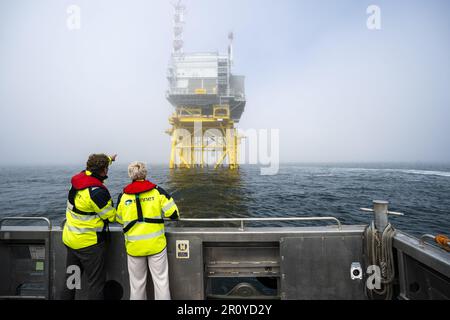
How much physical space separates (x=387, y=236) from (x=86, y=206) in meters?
3.81

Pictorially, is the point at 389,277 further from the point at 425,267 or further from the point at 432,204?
the point at 432,204

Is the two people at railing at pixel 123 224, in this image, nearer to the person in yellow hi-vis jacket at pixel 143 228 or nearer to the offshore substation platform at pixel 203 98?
the person in yellow hi-vis jacket at pixel 143 228

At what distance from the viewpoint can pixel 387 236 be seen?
2.60 metres

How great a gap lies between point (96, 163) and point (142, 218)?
90 centimetres

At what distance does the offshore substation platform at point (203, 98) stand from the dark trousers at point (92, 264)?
2936 centimetres

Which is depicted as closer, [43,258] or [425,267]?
[425,267]

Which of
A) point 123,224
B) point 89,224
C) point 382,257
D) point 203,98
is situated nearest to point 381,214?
point 382,257

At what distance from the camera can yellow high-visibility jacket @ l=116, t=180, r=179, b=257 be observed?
2393 millimetres

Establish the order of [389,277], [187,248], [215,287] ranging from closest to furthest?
[389,277]
[187,248]
[215,287]

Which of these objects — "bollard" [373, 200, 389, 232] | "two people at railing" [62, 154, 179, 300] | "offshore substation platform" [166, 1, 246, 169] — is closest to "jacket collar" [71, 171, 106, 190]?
"two people at railing" [62, 154, 179, 300]

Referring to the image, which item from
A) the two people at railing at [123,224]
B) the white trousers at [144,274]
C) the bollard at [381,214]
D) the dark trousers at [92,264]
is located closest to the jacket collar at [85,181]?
the two people at railing at [123,224]

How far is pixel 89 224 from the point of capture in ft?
7.93
